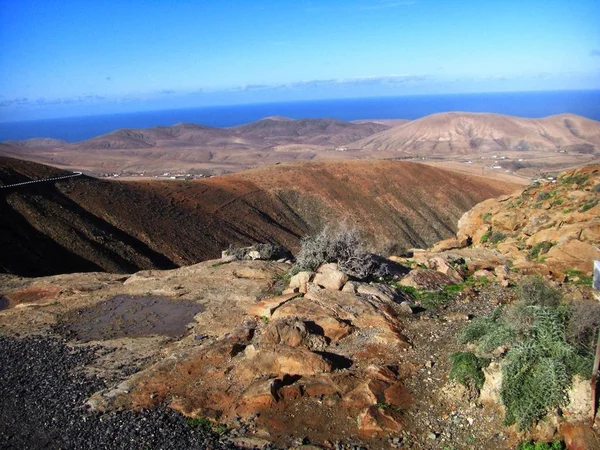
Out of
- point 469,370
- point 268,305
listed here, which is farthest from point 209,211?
point 469,370

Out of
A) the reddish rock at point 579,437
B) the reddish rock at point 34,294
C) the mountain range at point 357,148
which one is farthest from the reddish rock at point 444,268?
the mountain range at point 357,148

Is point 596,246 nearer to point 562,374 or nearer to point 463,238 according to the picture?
point 463,238

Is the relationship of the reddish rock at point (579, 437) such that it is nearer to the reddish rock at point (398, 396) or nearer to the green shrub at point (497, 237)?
the reddish rock at point (398, 396)

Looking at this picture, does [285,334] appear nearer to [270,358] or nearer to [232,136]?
[270,358]

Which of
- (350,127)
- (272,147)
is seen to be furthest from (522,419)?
(350,127)

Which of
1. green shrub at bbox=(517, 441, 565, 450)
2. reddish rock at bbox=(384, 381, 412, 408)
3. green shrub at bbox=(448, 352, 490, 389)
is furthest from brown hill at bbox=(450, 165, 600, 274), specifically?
green shrub at bbox=(517, 441, 565, 450)

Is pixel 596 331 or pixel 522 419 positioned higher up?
pixel 596 331

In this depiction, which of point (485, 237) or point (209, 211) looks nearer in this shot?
point (485, 237)
